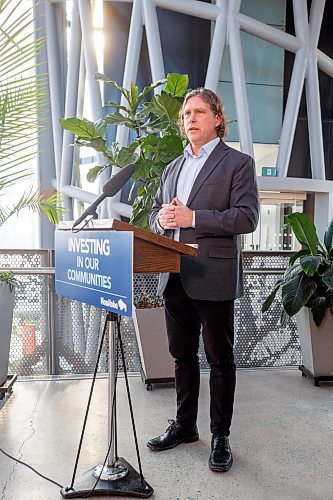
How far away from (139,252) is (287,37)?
787cm

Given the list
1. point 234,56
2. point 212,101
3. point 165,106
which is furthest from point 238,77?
point 212,101

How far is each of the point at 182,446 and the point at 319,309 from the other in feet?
4.78

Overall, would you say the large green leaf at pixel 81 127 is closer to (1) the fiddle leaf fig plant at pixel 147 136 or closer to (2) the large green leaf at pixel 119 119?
(1) the fiddle leaf fig plant at pixel 147 136

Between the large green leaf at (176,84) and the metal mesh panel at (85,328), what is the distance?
1.49m

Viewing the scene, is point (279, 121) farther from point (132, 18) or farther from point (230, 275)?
point (230, 275)

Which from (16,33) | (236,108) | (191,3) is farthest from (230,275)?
(191,3)

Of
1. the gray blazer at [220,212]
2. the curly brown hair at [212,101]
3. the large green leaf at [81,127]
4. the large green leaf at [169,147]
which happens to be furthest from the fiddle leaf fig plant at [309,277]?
the large green leaf at [81,127]

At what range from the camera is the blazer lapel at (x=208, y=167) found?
2010mm

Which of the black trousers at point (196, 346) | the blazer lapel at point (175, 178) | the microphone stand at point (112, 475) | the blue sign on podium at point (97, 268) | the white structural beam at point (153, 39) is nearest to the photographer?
the blue sign on podium at point (97, 268)

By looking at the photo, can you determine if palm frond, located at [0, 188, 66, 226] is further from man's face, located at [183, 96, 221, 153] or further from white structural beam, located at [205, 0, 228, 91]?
Result: white structural beam, located at [205, 0, 228, 91]

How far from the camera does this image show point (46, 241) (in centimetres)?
955

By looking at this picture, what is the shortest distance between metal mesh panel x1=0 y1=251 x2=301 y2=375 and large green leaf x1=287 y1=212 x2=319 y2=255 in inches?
20.4

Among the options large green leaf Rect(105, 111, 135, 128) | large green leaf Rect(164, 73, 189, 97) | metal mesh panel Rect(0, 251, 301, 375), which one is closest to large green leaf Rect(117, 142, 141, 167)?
large green leaf Rect(105, 111, 135, 128)

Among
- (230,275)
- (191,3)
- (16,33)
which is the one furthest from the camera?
(191,3)
